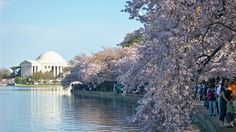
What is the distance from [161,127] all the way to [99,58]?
233 ft

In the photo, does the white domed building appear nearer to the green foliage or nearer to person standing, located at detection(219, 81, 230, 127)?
the green foliage

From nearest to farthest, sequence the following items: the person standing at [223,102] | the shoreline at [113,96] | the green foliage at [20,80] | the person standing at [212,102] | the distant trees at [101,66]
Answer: the person standing at [223,102], the person standing at [212,102], the shoreline at [113,96], the distant trees at [101,66], the green foliage at [20,80]

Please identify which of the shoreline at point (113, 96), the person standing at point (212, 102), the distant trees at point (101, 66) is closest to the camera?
the person standing at point (212, 102)

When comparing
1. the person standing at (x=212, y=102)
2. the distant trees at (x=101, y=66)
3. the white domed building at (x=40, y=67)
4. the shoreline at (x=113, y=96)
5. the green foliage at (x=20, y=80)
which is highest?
the white domed building at (x=40, y=67)

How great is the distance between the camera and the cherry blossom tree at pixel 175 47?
11.1 m

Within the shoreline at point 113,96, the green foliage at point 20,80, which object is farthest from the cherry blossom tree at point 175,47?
the green foliage at point 20,80

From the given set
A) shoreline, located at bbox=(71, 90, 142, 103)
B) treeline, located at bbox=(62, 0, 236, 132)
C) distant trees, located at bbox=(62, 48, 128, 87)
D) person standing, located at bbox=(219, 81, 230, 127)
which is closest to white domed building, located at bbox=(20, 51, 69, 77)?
shoreline, located at bbox=(71, 90, 142, 103)

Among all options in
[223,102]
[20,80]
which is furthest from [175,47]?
[20,80]

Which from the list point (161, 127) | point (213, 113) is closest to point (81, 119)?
point (213, 113)

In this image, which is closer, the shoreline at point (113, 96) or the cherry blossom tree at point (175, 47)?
the cherry blossom tree at point (175, 47)

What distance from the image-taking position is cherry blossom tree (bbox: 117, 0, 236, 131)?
1105 cm

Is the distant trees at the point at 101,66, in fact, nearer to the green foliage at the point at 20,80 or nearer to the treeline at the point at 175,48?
the treeline at the point at 175,48

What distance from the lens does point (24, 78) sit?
191m

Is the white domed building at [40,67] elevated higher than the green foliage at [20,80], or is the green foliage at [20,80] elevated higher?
the white domed building at [40,67]
